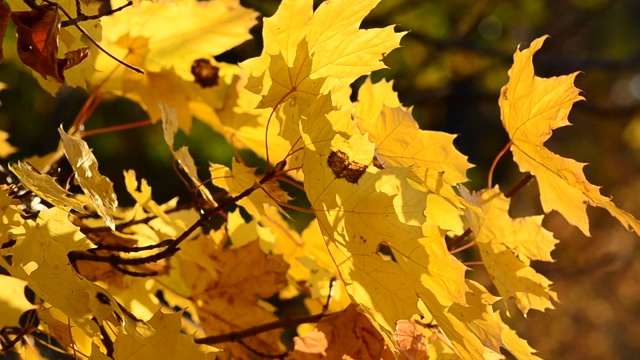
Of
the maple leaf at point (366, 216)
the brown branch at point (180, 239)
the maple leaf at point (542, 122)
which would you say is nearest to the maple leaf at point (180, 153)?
the brown branch at point (180, 239)

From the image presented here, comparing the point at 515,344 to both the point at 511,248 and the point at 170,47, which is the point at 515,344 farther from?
the point at 170,47

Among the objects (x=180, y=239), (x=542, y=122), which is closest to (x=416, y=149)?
(x=542, y=122)

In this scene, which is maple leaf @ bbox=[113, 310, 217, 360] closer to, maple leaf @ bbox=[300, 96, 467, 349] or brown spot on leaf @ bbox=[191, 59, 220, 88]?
maple leaf @ bbox=[300, 96, 467, 349]

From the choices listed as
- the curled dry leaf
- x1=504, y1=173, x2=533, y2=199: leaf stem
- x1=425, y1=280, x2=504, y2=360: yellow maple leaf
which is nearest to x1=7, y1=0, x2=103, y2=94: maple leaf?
the curled dry leaf

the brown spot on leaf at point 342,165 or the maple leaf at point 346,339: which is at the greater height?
the brown spot on leaf at point 342,165

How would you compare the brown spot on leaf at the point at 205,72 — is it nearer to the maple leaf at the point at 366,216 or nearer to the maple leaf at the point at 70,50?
the maple leaf at the point at 70,50

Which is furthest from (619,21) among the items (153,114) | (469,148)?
(153,114)

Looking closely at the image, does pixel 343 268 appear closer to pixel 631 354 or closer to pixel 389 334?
pixel 389 334
